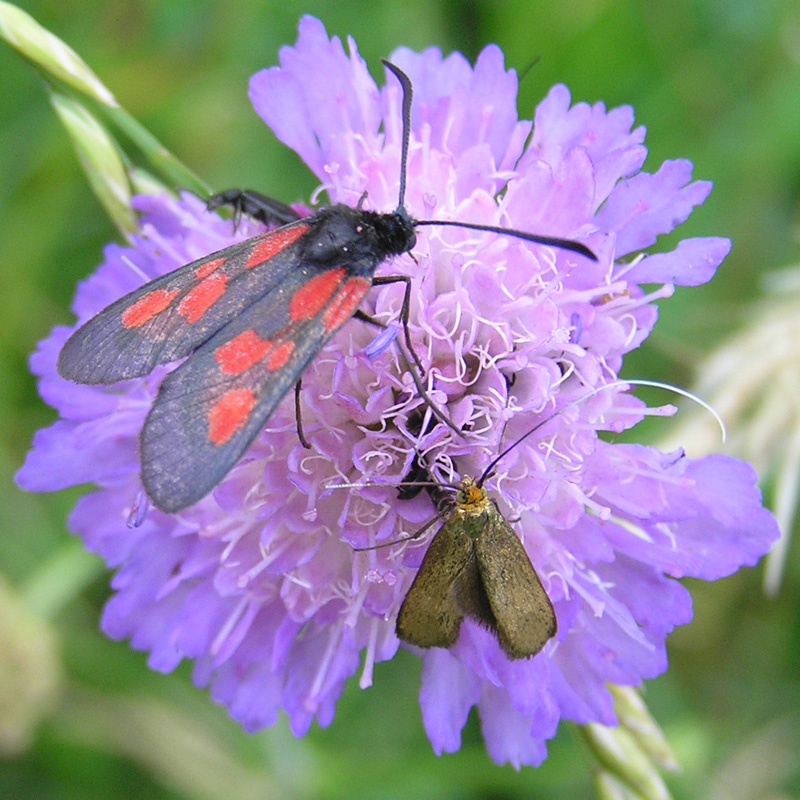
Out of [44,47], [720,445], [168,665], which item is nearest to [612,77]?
[720,445]

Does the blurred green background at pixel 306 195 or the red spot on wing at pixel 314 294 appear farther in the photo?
the blurred green background at pixel 306 195

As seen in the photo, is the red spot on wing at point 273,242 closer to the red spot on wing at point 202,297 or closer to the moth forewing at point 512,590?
the red spot on wing at point 202,297

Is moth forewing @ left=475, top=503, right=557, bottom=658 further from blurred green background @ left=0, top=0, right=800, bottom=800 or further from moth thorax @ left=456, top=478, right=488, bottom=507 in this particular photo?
blurred green background @ left=0, top=0, right=800, bottom=800

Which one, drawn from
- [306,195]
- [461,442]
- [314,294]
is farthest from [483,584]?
[306,195]

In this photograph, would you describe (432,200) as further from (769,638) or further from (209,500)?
(769,638)

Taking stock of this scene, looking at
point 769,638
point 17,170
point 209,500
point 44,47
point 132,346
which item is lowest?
point 769,638

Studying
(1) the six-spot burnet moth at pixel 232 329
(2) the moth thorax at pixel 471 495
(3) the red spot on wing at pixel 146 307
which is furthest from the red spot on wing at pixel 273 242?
(2) the moth thorax at pixel 471 495
